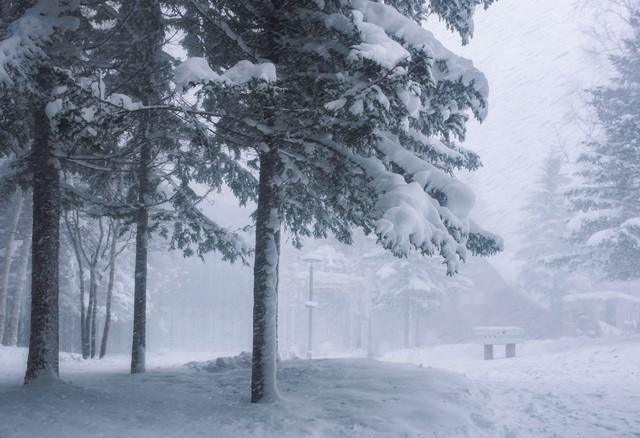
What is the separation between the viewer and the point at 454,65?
696cm

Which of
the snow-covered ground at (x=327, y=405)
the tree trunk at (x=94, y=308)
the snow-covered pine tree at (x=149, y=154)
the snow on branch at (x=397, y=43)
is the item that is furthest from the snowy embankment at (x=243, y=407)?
the tree trunk at (x=94, y=308)

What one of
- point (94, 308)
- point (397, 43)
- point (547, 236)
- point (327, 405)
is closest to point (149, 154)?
point (327, 405)

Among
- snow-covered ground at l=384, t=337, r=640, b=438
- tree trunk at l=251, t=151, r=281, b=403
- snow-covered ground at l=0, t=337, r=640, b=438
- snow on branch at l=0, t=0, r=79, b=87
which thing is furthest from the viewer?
snow-covered ground at l=384, t=337, r=640, b=438

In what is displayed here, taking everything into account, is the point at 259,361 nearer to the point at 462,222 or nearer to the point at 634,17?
the point at 462,222

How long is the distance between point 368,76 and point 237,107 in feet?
13.2

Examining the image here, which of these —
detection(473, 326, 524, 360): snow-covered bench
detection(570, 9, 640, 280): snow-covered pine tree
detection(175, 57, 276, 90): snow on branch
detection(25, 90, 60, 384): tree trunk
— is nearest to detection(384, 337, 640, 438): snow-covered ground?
detection(473, 326, 524, 360): snow-covered bench

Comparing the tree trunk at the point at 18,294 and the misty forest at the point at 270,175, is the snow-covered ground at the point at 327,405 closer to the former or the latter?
the misty forest at the point at 270,175

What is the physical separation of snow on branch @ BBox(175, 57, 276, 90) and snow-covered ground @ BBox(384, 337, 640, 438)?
5.96 meters

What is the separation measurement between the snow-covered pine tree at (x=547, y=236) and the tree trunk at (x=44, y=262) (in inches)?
1305

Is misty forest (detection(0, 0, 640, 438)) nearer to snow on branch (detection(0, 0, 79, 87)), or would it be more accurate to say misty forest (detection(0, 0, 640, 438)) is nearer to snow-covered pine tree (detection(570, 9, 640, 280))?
snow on branch (detection(0, 0, 79, 87))

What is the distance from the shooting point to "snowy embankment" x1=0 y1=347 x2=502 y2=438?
19.9 feet

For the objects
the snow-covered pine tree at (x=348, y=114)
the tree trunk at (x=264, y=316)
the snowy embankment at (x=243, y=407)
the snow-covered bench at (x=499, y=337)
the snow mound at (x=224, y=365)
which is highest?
the snow-covered pine tree at (x=348, y=114)

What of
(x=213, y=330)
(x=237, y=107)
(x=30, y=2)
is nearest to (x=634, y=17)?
(x=237, y=107)

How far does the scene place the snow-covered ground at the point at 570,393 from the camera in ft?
25.0
